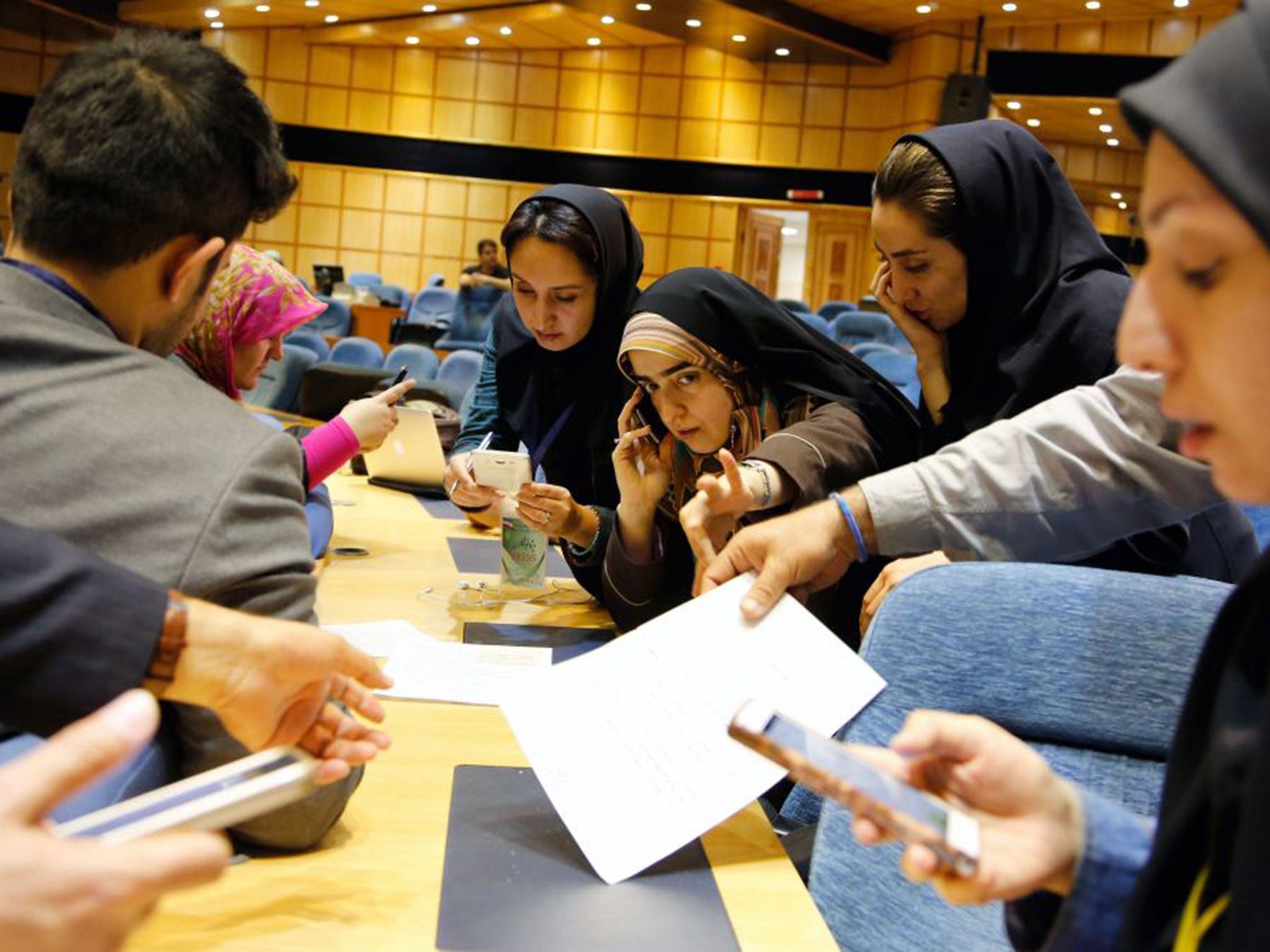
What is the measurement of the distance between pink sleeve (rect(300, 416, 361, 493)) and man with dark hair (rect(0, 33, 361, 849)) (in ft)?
3.79

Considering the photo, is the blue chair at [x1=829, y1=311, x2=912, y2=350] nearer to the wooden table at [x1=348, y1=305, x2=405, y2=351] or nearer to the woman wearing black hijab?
the wooden table at [x1=348, y1=305, x2=405, y2=351]

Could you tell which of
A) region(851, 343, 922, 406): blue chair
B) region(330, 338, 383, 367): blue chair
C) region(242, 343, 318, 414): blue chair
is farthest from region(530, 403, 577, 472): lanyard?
region(330, 338, 383, 367): blue chair

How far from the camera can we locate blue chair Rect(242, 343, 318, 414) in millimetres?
5590

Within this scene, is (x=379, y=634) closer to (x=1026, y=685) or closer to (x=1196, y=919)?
(x=1026, y=685)

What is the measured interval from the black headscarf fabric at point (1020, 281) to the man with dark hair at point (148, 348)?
3.43 ft

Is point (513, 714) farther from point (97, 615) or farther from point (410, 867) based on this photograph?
point (97, 615)

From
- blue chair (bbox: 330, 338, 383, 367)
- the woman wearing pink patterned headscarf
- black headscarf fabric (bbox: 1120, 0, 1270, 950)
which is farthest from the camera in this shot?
blue chair (bbox: 330, 338, 383, 367)

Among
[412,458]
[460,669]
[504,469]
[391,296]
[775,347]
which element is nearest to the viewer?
[460,669]

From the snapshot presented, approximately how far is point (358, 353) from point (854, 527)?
5822 mm

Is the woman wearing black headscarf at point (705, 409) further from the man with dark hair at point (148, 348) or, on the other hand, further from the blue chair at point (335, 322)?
the blue chair at point (335, 322)

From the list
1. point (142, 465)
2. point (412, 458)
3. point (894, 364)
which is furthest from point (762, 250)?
point (142, 465)

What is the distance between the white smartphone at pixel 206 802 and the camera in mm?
667

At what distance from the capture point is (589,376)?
104 inches

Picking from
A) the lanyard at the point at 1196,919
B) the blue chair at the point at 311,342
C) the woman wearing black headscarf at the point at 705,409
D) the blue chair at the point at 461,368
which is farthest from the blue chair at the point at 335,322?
the lanyard at the point at 1196,919
